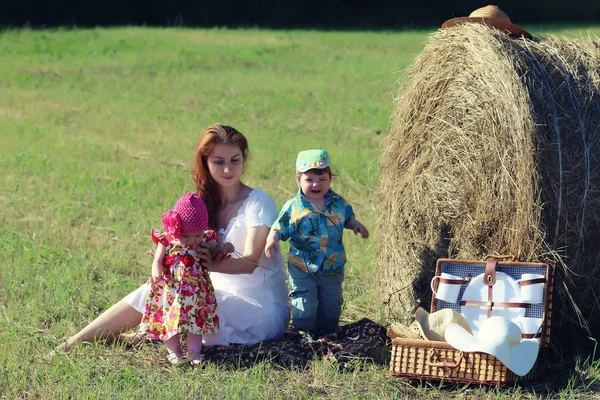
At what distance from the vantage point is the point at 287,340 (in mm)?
5238

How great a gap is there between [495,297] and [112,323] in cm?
214

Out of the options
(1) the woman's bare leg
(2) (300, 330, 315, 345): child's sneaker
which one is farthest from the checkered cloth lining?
(1) the woman's bare leg

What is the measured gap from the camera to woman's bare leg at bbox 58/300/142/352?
205 inches

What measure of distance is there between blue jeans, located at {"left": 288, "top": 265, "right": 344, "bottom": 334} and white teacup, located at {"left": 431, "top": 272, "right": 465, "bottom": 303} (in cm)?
58

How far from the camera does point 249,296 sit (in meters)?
5.31

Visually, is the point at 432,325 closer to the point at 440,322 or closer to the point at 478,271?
the point at 440,322

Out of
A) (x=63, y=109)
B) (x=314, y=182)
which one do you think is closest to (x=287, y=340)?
(x=314, y=182)

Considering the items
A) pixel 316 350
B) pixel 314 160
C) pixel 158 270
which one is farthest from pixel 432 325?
pixel 158 270

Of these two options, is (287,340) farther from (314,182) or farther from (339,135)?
(339,135)

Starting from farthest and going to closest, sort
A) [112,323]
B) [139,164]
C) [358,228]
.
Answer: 1. [139,164]
2. [112,323]
3. [358,228]

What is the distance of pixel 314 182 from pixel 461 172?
0.86 metres

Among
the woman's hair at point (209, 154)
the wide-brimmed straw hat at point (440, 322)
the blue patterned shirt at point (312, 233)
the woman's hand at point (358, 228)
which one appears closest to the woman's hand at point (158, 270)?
the woman's hair at point (209, 154)

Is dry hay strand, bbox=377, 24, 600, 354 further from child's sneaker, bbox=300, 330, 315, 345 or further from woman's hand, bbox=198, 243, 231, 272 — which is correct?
woman's hand, bbox=198, 243, 231, 272

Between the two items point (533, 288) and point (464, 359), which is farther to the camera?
point (533, 288)
